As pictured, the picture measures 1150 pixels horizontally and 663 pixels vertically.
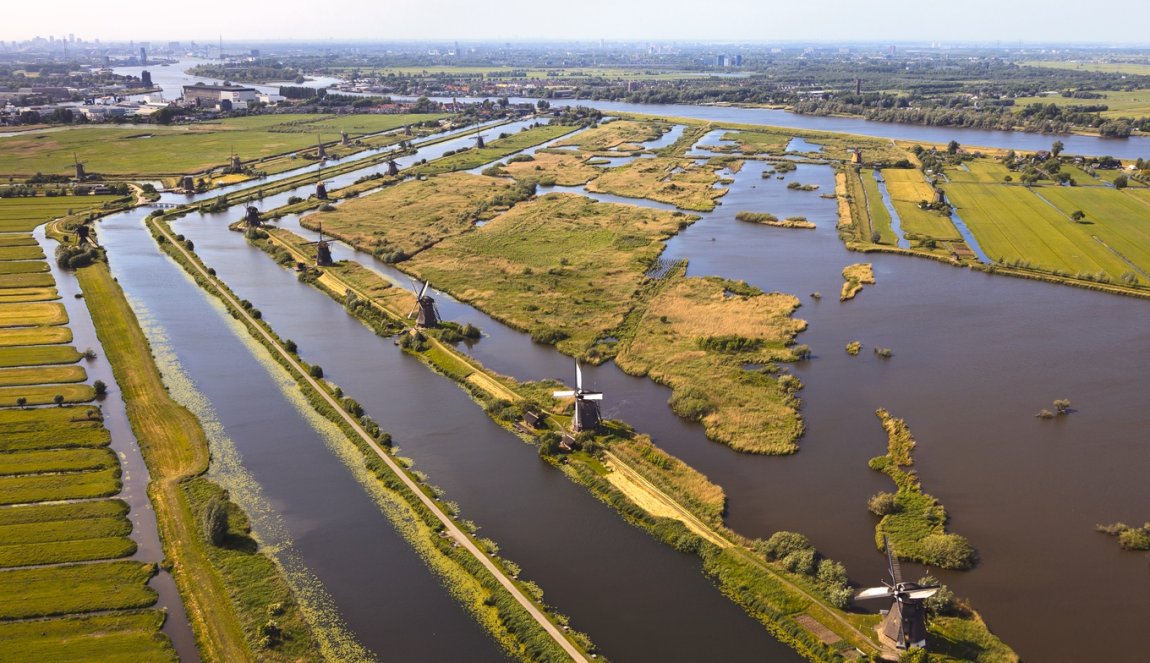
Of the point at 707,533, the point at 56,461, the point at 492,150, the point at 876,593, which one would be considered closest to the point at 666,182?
the point at 492,150

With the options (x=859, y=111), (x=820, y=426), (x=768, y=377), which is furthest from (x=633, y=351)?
(x=859, y=111)

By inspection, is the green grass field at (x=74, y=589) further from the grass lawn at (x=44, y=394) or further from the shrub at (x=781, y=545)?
the shrub at (x=781, y=545)

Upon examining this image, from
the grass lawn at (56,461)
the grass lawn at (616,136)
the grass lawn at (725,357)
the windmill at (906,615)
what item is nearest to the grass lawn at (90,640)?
the grass lawn at (56,461)

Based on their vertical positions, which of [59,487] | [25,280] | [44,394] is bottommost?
[59,487]

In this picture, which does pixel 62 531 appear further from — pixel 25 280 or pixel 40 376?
pixel 25 280

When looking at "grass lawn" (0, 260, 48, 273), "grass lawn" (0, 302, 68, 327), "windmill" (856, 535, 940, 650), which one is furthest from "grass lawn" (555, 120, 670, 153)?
"windmill" (856, 535, 940, 650)

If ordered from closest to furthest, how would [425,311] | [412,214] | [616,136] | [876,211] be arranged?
[425,311], [876,211], [412,214], [616,136]

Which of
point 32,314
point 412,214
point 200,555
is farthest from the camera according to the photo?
point 412,214

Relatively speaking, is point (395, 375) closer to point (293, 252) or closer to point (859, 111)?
point (293, 252)
